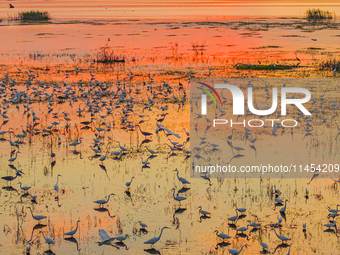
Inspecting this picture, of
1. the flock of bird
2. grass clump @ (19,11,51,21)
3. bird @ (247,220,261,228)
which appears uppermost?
grass clump @ (19,11,51,21)

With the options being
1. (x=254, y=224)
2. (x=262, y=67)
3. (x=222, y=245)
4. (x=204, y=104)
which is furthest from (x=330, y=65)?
(x=222, y=245)

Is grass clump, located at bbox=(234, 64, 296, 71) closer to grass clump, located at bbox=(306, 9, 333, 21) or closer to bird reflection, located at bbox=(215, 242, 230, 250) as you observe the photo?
bird reflection, located at bbox=(215, 242, 230, 250)

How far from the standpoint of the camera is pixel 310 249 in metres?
7.96

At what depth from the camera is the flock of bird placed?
29.6 feet

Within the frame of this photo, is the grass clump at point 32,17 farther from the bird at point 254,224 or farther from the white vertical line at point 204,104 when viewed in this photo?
the bird at point 254,224

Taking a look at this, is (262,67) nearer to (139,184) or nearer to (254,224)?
(139,184)

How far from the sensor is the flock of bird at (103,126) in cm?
902

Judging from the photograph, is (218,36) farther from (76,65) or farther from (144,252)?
(144,252)

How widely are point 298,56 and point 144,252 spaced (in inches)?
985

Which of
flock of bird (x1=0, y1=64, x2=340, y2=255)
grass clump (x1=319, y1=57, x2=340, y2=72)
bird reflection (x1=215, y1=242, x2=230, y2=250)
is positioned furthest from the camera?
grass clump (x1=319, y1=57, x2=340, y2=72)

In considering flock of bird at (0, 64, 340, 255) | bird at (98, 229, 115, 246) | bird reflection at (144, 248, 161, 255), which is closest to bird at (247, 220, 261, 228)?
flock of bird at (0, 64, 340, 255)

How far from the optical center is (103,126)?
15.5m

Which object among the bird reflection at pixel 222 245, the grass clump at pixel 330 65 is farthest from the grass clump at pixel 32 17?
the bird reflection at pixel 222 245

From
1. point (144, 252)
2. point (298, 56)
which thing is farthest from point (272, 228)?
point (298, 56)
